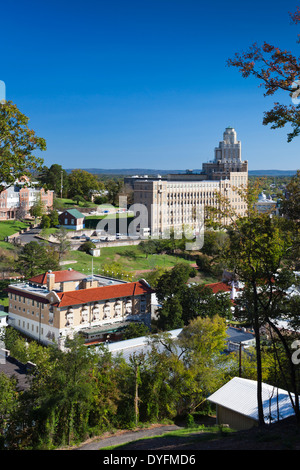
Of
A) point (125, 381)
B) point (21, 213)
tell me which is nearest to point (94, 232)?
point (21, 213)

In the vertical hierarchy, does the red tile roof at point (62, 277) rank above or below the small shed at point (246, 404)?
above

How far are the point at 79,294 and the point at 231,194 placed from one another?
65.6 m

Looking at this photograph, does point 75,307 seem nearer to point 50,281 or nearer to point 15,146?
point 50,281

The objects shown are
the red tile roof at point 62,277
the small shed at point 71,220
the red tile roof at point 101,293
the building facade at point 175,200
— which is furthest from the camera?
the building facade at point 175,200

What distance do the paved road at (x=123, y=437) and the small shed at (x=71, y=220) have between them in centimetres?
5732

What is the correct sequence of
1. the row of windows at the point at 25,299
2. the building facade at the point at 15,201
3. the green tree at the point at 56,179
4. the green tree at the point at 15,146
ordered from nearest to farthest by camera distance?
the green tree at the point at 15,146
the row of windows at the point at 25,299
the building facade at the point at 15,201
the green tree at the point at 56,179

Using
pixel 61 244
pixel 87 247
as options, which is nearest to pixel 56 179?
pixel 87 247

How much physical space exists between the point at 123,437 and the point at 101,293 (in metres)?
19.9

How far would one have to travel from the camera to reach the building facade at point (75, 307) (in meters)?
35.1

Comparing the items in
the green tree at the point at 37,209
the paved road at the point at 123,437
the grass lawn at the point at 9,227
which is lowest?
the paved road at the point at 123,437

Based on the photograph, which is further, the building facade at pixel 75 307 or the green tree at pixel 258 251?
the building facade at pixel 75 307

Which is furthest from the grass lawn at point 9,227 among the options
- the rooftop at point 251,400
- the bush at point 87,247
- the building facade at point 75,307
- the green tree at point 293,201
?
the green tree at point 293,201

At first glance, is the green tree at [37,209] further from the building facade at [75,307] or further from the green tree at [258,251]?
the green tree at [258,251]

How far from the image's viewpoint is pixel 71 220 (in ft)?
248
